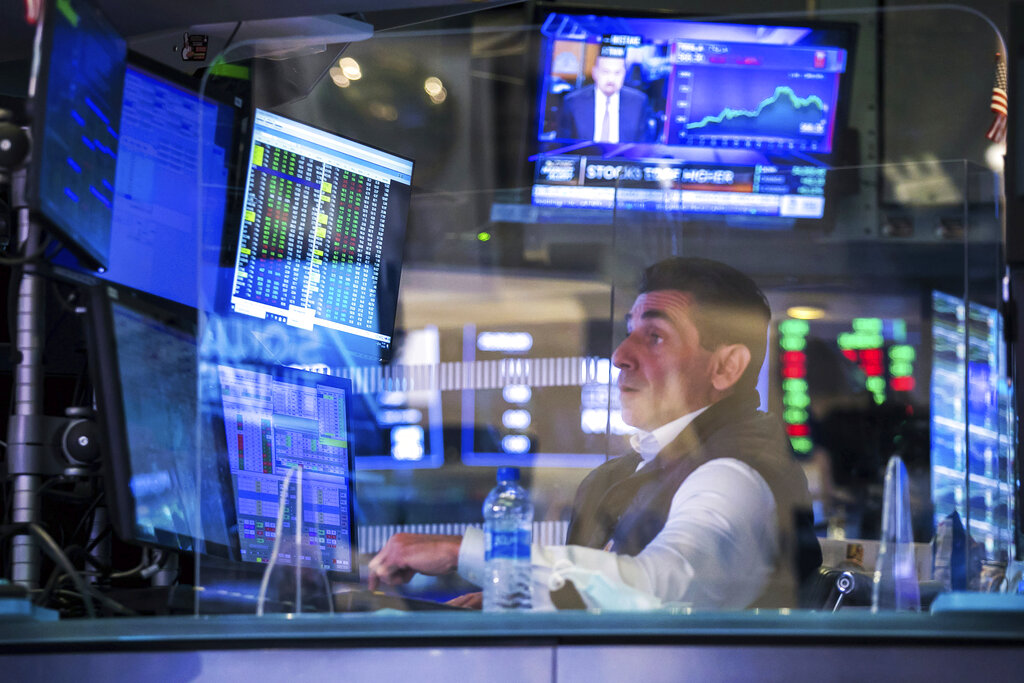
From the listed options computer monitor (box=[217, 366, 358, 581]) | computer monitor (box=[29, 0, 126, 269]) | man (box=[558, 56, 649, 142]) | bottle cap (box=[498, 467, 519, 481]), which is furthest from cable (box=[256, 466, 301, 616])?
man (box=[558, 56, 649, 142])

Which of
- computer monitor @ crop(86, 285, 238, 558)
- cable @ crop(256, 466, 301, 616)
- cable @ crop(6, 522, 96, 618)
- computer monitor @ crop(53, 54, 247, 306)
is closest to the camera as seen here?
cable @ crop(256, 466, 301, 616)

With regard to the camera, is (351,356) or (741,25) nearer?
(351,356)

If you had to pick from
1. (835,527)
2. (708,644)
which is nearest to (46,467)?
(708,644)

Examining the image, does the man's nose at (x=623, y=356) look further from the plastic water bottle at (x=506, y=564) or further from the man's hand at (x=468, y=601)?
the man's hand at (x=468, y=601)

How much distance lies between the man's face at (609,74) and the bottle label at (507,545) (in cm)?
276

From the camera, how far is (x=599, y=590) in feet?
4.25

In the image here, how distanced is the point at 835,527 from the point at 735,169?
6.41 feet

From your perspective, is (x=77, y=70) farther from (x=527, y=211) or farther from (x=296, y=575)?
(x=527, y=211)

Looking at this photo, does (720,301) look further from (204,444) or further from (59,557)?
(59,557)

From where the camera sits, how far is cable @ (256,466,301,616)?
1283 mm

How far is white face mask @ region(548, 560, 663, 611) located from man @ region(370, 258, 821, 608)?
21 millimetres

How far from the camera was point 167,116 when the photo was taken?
6.17ft

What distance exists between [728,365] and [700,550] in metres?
0.51

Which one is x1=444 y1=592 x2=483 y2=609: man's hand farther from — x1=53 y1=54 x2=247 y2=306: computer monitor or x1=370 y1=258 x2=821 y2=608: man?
x1=53 y1=54 x2=247 y2=306: computer monitor
